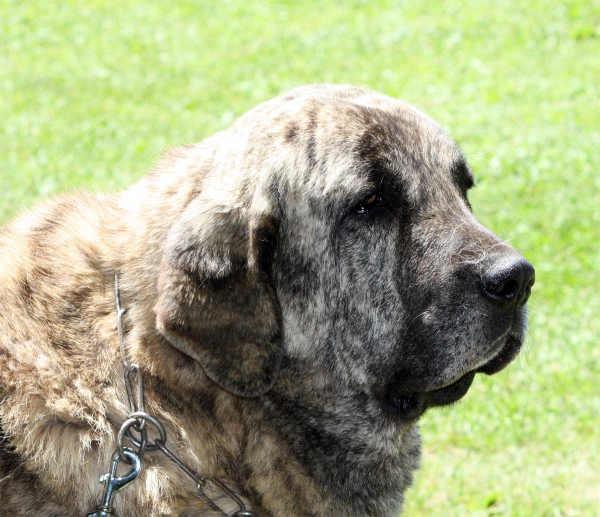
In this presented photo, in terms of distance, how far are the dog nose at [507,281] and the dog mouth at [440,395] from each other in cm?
24

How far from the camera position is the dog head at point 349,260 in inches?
135

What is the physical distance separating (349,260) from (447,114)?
873 cm

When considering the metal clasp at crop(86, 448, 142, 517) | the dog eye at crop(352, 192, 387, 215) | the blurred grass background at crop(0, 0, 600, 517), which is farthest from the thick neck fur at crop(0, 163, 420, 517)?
the blurred grass background at crop(0, 0, 600, 517)

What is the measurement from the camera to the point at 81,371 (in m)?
3.35

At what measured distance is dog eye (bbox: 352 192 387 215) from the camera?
3.54m

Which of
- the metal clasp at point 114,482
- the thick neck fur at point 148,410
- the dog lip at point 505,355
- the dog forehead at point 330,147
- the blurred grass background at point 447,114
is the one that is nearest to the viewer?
the metal clasp at point 114,482

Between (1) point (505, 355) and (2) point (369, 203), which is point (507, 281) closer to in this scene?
(1) point (505, 355)

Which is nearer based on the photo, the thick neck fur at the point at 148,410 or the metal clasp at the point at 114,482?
the metal clasp at the point at 114,482

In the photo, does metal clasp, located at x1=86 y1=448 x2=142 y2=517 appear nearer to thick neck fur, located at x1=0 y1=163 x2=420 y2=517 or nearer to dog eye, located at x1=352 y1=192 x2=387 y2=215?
thick neck fur, located at x1=0 y1=163 x2=420 y2=517

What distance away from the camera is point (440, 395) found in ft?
12.0

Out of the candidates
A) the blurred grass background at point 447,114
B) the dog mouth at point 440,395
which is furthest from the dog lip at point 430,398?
the blurred grass background at point 447,114

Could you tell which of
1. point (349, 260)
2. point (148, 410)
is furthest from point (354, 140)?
point (148, 410)

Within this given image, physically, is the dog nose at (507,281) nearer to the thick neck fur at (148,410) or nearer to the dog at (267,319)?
the dog at (267,319)

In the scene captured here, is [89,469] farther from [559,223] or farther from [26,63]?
[26,63]
